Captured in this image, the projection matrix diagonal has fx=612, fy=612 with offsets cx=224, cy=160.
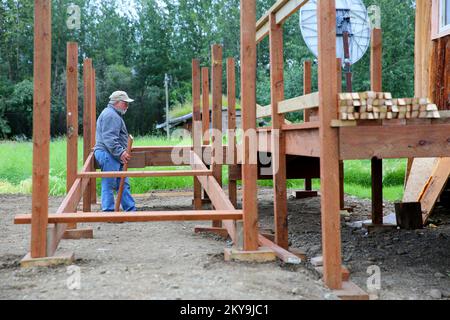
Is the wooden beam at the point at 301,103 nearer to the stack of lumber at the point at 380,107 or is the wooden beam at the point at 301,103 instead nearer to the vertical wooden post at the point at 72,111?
the stack of lumber at the point at 380,107

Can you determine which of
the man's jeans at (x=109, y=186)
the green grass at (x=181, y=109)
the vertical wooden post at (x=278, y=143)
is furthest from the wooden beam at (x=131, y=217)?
the green grass at (x=181, y=109)

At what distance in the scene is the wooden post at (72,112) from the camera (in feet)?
24.0

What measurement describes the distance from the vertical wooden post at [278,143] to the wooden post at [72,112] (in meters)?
2.53

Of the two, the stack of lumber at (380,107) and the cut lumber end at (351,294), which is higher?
the stack of lumber at (380,107)

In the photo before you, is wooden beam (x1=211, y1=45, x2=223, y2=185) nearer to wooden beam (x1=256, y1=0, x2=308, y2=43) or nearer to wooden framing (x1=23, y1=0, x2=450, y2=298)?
wooden framing (x1=23, y1=0, x2=450, y2=298)

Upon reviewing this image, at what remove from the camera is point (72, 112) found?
7.33 meters

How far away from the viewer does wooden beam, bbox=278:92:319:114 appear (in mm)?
4805

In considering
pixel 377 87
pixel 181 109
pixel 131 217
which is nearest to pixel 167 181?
pixel 377 87

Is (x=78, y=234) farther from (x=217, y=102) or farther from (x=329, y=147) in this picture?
(x=329, y=147)

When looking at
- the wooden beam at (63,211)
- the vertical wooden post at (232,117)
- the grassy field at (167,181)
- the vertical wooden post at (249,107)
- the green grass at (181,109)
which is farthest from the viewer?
the green grass at (181,109)

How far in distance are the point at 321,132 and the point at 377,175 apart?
11.4 ft

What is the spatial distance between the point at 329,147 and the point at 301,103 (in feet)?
2.89

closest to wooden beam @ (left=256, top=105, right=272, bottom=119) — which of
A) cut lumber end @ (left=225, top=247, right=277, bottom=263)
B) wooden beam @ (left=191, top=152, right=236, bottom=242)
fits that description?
wooden beam @ (left=191, top=152, right=236, bottom=242)
